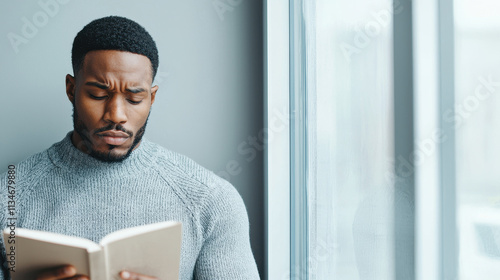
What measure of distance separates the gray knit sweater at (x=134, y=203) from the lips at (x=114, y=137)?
81 mm

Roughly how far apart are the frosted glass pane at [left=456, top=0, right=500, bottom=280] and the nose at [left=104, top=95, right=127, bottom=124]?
2.14 ft

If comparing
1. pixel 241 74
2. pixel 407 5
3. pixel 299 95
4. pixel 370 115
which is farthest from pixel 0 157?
pixel 407 5

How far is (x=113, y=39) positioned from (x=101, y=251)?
1.44 feet

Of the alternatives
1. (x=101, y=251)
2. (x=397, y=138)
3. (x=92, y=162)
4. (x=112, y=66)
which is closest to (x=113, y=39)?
(x=112, y=66)

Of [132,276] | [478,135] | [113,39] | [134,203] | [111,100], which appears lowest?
[132,276]

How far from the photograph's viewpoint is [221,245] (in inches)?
38.5

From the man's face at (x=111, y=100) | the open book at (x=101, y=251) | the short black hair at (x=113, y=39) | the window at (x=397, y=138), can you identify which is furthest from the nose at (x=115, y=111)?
the window at (x=397, y=138)

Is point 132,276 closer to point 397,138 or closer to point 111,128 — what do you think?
point 111,128

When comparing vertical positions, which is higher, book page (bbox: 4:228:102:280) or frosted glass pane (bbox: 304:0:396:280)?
frosted glass pane (bbox: 304:0:396:280)

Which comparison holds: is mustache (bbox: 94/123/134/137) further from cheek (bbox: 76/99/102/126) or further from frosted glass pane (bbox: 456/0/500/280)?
frosted glass pane (bbox: 456/0/500/280)

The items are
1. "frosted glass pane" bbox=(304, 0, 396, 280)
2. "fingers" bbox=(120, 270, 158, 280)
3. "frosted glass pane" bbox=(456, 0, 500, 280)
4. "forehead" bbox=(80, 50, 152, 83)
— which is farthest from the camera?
"forehead" bbox=(80, 50, 152, 83)

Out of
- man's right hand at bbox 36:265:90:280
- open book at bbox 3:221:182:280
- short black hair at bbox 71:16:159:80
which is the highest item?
short black hair at bbox 71:16:159:80

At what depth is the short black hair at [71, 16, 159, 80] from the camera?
35.2 inches

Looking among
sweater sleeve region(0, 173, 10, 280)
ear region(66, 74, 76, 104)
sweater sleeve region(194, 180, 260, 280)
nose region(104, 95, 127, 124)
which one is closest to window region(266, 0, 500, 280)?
sweater sleeve region(194, 180, 260, 280)
